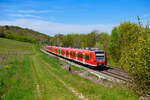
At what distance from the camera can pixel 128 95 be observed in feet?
36.8

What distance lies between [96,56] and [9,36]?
112646mm

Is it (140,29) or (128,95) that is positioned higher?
(140,29)

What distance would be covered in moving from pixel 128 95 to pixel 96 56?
44.8 ft

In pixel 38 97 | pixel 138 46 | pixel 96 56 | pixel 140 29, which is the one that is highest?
pixel 140 29

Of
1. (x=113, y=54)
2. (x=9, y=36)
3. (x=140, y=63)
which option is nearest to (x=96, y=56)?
(x=140, y=63)

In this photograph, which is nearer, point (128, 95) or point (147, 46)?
point (147, 46)

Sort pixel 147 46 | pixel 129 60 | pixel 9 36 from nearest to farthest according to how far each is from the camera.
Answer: pixel 147 46 < pixel 129 60 < pixel 9 36

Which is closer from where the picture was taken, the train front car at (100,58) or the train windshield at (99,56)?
the train front car at (100,58)

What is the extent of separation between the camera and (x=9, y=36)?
125 metres

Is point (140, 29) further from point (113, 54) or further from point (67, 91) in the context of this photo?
point (113, 54)

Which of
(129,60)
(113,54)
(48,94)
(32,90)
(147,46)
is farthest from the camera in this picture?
(113,54)

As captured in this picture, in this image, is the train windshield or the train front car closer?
the train front car

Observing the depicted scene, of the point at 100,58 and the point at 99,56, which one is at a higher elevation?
the point at 99,56

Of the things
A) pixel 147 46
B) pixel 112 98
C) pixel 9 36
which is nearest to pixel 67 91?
pixel 112 98
